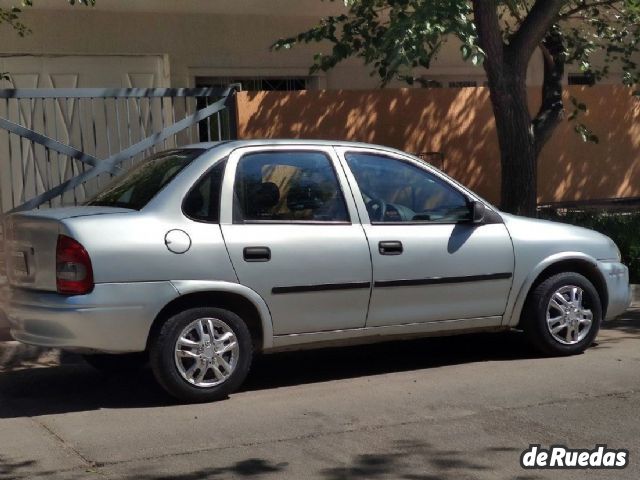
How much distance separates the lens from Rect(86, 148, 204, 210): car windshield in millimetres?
7180

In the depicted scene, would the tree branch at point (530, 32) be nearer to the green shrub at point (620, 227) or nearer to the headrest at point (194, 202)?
the green shrub at point (620, 227)

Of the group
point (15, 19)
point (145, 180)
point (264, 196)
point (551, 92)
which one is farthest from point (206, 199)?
point (551, 92)

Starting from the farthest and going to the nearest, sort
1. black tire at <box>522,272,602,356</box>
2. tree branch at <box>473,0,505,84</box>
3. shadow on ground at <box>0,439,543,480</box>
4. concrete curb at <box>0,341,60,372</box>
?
tree branch at <box>473,0,505,84</box>
concrete curb at <box>0,341,60,372</box>
black tire at <box>522,272,602,356</box>
shadow on ground at <box>0,439,543,480</box>

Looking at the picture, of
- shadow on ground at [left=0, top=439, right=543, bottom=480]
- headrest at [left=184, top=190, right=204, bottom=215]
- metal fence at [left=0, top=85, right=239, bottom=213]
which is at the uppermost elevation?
metal fence at [left=0, top=85, right=239, bottom=213]

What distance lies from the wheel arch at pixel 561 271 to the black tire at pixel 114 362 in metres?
2.77

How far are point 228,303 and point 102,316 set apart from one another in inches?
34.4

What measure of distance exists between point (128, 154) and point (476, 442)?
249 inches

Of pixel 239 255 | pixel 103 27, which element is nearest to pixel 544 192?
pixel 103 27

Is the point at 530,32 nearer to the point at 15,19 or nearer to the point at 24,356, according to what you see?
the point at 15,19

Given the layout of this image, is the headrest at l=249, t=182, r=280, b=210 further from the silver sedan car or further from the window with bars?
the window with bars

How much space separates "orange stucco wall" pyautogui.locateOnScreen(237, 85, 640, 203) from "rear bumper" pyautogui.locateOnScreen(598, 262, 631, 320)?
5.62 metres

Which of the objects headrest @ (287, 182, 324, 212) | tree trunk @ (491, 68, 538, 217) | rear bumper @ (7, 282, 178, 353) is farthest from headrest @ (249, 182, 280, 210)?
tree trunk @ (491, 68, 538, 217)

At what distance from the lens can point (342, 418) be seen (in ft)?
21.8

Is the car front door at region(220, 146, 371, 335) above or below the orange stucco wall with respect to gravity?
below
